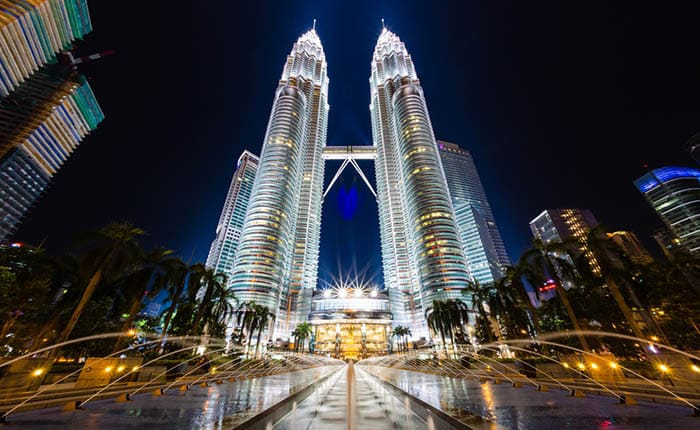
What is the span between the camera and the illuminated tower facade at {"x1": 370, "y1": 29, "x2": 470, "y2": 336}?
112 meters

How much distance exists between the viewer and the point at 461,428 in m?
4.51

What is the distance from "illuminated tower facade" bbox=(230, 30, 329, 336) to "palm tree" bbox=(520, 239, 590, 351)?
103910 millimetres

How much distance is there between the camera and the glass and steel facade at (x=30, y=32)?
3475 cm

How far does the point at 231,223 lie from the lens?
17712 cm

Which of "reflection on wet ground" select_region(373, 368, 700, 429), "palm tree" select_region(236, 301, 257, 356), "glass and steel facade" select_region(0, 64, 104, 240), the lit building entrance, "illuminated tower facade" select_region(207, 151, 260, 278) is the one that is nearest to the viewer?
"reflection on wet ground" select_region(373, 368, 700, 429)

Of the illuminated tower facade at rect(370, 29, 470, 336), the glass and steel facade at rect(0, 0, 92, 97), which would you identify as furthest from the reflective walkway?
the illuminated tower facade at rect(370, 29, 470, 336)

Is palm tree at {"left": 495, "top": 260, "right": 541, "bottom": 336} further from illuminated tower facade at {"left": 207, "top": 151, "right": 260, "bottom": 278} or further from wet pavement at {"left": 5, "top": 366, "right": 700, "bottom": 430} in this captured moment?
illuminated tower facade at {"left": 207, "top": 151, "right": 260, "bottom": 278}

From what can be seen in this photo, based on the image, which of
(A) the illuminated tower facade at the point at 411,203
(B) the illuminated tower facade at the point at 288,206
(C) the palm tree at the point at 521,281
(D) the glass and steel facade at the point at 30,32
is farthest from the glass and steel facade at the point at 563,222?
(D) the glass and steel facade at the point at 30,32

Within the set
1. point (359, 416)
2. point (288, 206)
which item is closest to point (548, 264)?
point (359, 416)

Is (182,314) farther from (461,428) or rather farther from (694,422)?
(694,422)

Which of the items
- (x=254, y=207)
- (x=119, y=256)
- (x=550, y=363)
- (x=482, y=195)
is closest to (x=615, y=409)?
(x=550, y=363)

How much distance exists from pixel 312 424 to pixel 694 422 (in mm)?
7607

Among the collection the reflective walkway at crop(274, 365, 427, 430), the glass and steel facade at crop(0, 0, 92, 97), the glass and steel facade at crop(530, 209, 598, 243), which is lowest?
the reflective walkway at crop(274, 365, 427, 430)

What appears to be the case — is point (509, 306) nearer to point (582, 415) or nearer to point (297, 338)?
point (582, 415)
